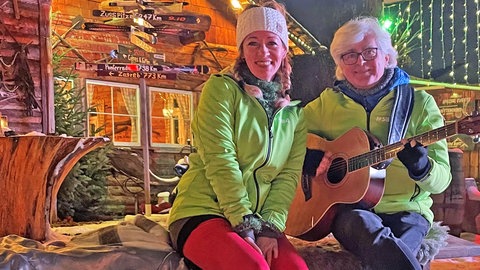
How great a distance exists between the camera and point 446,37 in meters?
6.09

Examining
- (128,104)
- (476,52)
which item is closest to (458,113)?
(476,52)

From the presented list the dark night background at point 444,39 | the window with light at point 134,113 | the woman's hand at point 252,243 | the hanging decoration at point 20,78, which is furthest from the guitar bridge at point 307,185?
the window with light at point 134,113

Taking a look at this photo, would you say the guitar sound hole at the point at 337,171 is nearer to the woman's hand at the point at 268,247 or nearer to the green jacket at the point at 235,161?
the green jacket at the point at 235,161

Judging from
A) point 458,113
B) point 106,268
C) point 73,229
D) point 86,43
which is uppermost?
point 86,43

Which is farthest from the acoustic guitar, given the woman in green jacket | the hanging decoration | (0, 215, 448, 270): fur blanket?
the hanging decoration

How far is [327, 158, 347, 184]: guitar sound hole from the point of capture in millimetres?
1993

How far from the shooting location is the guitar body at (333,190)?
1.87 meters

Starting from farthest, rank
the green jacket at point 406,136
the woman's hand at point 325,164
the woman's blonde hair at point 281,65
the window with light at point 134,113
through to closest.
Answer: the window with light at point 134,113 → the woman's hand at point 325,164 → the green jacket at point 406,136 → the woman's blonde hair at point 281,65

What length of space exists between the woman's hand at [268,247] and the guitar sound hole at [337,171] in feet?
1.72

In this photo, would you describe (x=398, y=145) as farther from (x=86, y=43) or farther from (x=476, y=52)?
(x=86, y=43)

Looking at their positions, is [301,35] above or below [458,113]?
above

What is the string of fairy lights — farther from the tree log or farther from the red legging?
the red legging

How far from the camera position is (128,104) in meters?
6.95

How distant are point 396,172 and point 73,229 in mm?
2898
